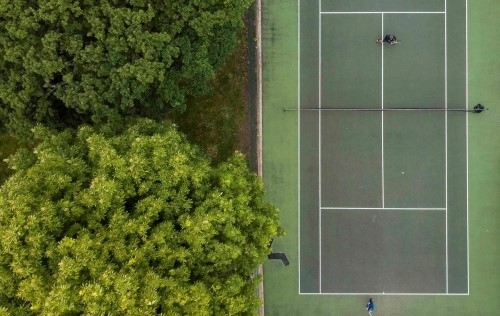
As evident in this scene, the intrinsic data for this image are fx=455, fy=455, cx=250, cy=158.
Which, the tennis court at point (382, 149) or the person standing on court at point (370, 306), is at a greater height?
the tennis court at point (382, 149)

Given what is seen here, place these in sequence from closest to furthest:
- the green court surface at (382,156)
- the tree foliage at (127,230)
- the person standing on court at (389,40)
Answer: the tree foliage at (127,230)
the person standing on court at (389,40)
the green court surface at (382,156)

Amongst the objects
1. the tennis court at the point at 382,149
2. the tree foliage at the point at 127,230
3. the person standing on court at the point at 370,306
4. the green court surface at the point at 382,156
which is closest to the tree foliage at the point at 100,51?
the tree foliage at the point at 127,230

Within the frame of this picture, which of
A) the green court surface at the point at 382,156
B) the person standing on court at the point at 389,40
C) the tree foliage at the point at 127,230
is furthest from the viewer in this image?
the green court surface at the point at 382,156

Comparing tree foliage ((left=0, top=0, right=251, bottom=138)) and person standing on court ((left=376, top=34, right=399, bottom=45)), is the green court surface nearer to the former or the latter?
Answer: person standing on court ((left=376, top=34, right=399, bottom=45))

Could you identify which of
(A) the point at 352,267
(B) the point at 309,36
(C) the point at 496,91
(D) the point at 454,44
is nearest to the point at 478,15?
(D) the point at 454,44

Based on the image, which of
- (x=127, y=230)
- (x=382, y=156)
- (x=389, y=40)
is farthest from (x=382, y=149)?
(x=127, y=230)

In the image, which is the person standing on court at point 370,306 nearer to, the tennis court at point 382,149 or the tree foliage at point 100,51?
the tennis court at point 382,149
